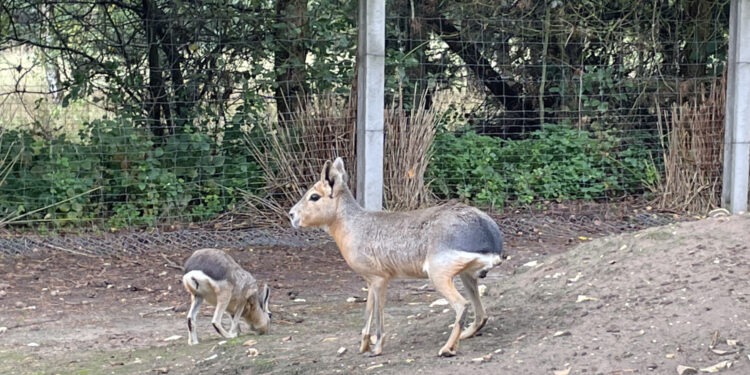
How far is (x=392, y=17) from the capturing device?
11594mm

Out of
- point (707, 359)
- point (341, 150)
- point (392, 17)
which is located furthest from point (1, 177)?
point (707, 359)

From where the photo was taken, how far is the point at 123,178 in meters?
10.5

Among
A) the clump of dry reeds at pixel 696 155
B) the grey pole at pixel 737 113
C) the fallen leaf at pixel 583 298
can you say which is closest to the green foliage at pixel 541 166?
the clump of dry reeds at pixel 696 155

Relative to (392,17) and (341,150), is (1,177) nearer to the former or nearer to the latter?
(341,150)

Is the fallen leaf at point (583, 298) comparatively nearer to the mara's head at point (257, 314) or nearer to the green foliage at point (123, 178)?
the mara's head at point (257, 314)

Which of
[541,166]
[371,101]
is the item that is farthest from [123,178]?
[541,166]

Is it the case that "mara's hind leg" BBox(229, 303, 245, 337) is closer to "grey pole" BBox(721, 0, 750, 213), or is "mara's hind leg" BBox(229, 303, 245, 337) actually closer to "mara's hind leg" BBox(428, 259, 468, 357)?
"mara's hind leg" BBox(428, 259, 468, 357)

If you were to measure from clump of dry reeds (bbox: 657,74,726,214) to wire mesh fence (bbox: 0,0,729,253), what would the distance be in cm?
2

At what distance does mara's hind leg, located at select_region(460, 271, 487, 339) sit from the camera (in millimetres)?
5680

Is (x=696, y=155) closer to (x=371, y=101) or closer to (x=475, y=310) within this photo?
(x=371, y=101)

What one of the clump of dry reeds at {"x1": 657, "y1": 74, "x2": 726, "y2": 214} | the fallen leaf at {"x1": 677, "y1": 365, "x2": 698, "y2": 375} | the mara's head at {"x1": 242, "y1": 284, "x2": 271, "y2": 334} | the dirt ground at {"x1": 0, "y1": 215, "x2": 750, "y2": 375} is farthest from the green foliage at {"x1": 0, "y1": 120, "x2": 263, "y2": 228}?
the fallen leaf at {"x1": 677, "y1": 365, "x2": 698, "y2": 375}

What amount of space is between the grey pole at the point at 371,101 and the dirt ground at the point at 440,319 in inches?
54.4

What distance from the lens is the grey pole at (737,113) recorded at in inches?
424

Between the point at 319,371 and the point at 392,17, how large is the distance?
696 centimetres
